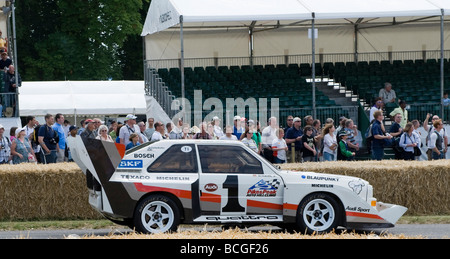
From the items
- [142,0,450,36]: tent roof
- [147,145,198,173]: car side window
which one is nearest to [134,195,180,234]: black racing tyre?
[147,145,198,173]: car side window

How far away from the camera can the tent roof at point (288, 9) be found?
23828mm

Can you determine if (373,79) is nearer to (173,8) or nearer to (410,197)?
(173,8)

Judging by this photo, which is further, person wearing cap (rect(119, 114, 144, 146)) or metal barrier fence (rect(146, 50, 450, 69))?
metal barrier fence (rect(146, 50, 450, 69))

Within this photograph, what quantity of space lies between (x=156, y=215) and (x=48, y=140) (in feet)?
24.1

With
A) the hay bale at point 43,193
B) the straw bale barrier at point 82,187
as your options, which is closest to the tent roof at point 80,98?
the straw bale barrier at point 82,187

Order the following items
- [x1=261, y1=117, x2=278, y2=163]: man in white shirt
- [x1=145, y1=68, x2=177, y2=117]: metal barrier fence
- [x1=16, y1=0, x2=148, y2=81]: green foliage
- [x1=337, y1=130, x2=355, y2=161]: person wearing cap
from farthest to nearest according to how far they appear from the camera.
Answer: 1. [x1=16, y1=0, x2=148, y2=81]: green foliage
2. [x1=145, y1=68, x2=177, y2=117]: metal barrier fence
3. [x1=261, y1=117, x2=278, y2=163]: man in white shirt
4. [x1=337, y1=130, x2=355, y2=161]: person wearing cap

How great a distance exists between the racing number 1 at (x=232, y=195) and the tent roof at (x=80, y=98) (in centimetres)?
2372

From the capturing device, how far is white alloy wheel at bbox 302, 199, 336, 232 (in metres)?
11.8

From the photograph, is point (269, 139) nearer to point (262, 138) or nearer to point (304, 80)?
point (262, 138)

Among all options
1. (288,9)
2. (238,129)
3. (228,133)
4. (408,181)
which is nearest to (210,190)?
(408,181)

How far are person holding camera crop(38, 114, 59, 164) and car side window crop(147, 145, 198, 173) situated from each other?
6.83 metres

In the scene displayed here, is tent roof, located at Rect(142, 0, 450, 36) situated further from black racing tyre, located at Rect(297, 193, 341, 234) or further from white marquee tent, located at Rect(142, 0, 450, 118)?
black racing tyre, located at Rect(297, 193, 341, 234)

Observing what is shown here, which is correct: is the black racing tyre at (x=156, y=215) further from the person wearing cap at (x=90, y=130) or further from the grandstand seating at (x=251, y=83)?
the grandstand seating at (x=251, y=83)

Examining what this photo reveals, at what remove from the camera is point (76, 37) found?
4578 centimetres
